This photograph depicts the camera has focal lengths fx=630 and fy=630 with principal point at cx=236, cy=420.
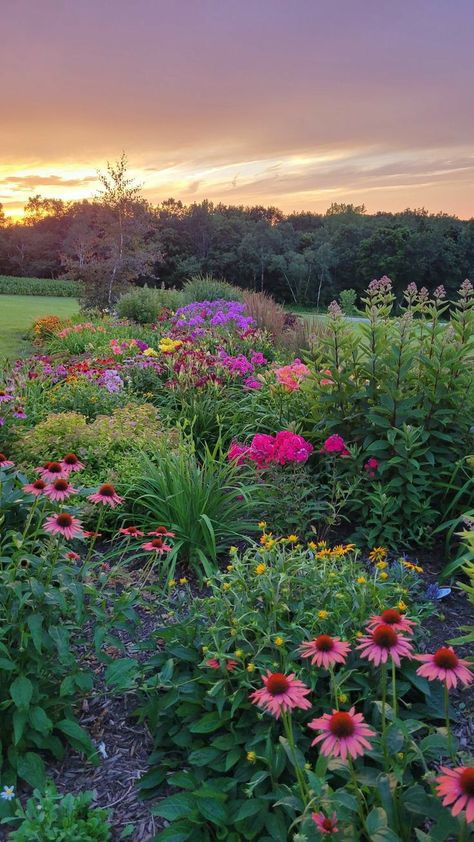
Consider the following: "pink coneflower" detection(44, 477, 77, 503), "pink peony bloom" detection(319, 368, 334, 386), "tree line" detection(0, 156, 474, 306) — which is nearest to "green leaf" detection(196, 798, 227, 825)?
"pink coneflower" detection(44, 477, 77, 503)

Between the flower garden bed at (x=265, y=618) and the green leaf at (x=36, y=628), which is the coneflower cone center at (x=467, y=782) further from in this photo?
the green leaf at (x=36, y=628)

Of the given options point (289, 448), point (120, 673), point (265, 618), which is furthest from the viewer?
point (289, 448)

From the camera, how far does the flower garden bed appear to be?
1.47 meters

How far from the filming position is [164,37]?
7293 mm

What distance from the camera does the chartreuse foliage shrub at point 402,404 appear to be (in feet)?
10.5

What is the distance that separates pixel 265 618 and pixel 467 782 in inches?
43.3

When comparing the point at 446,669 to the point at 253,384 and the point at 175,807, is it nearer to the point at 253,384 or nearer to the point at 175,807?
the point at 175,807

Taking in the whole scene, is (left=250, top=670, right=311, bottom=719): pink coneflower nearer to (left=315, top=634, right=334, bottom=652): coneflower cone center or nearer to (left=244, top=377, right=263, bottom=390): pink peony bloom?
(left=315, top=634, right=334, bottom=652): coneflower cone center

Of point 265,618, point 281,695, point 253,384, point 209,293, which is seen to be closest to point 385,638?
A: point 281,695

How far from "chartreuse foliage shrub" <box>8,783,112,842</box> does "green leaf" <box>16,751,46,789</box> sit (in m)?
0.04

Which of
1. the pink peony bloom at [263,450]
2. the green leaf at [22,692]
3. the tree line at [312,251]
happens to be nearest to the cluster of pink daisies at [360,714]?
the green leaf at [22,692]

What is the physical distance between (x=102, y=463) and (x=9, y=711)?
6.77 feet

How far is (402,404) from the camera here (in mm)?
3230

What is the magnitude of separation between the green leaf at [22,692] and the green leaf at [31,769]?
0.20m
